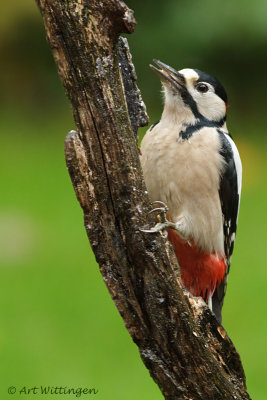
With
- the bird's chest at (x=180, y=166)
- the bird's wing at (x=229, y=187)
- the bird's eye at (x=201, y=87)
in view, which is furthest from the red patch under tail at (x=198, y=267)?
the bird's eye at (x=201, y=87)

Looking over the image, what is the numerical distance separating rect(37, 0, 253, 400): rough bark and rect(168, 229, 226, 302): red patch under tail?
737 millimetres

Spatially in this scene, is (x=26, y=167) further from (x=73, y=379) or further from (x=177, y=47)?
(x=73, y=379)

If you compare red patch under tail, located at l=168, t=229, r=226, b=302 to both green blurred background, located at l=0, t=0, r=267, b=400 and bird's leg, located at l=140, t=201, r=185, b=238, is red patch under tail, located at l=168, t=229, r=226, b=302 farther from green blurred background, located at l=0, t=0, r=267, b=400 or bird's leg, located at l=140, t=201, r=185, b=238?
green blurred background, located at l=0, t=0, r=267, b=400

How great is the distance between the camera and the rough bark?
3.17 metres

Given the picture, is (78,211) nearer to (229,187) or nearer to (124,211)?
(229,187)

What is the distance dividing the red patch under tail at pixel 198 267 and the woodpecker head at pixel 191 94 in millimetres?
612

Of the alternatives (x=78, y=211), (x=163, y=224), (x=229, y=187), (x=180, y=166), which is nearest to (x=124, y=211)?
(x=163, y=224)

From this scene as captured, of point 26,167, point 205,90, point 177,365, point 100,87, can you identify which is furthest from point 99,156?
point 26,167

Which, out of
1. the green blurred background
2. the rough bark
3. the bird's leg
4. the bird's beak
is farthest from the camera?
the green blurred background

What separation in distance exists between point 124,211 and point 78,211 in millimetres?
4473

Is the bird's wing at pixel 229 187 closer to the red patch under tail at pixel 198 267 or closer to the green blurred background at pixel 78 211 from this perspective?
the red patch under tail at pixel 198 267

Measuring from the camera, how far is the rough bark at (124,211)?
3.17 metres

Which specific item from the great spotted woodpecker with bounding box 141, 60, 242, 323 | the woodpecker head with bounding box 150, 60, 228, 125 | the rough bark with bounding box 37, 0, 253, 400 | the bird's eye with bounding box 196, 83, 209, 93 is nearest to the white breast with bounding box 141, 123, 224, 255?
the great spotted woodpecker with bounding box 141, 60, 242, 323

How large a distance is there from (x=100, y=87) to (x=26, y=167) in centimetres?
551
